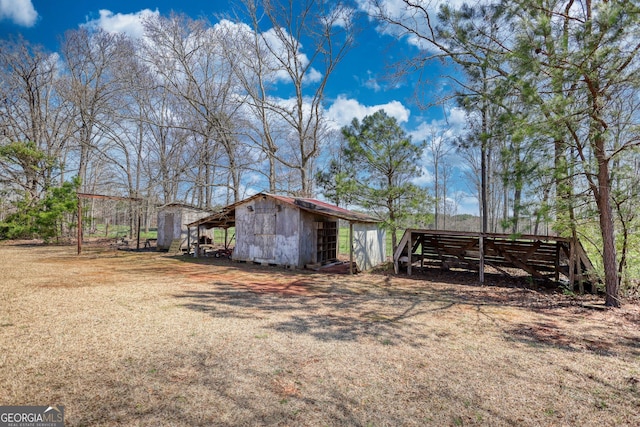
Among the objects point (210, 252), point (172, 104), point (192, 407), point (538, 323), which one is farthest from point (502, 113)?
point (172, 104)

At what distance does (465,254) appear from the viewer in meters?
11.7

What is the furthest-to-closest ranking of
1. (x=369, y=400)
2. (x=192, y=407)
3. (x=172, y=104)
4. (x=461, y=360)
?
(x=172, y=104), (x=461, y=360), (x=369, y=400), (x=192, y=407)

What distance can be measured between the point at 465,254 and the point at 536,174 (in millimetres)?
4908

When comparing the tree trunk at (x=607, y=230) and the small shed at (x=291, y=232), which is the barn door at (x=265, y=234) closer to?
the small shed at (x=291, y=232)

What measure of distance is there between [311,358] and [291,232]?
8494 mm

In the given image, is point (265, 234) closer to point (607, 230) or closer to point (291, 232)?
point (291, 232)

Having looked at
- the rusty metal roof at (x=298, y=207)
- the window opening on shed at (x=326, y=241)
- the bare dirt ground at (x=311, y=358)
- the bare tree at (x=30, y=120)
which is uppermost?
the bare tree at (x=30, y=120)

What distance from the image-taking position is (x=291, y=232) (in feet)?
40.6

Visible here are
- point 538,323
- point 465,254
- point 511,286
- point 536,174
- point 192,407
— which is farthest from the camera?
point 465,254

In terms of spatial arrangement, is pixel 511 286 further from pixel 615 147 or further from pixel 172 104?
pixel 172 104

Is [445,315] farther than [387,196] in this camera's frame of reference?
No

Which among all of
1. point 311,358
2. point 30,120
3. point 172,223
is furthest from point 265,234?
point 30,120

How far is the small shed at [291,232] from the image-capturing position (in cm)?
1226

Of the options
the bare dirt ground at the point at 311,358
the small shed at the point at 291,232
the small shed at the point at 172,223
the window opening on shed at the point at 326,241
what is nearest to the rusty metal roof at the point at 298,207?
the small shed at the point at 291,232
